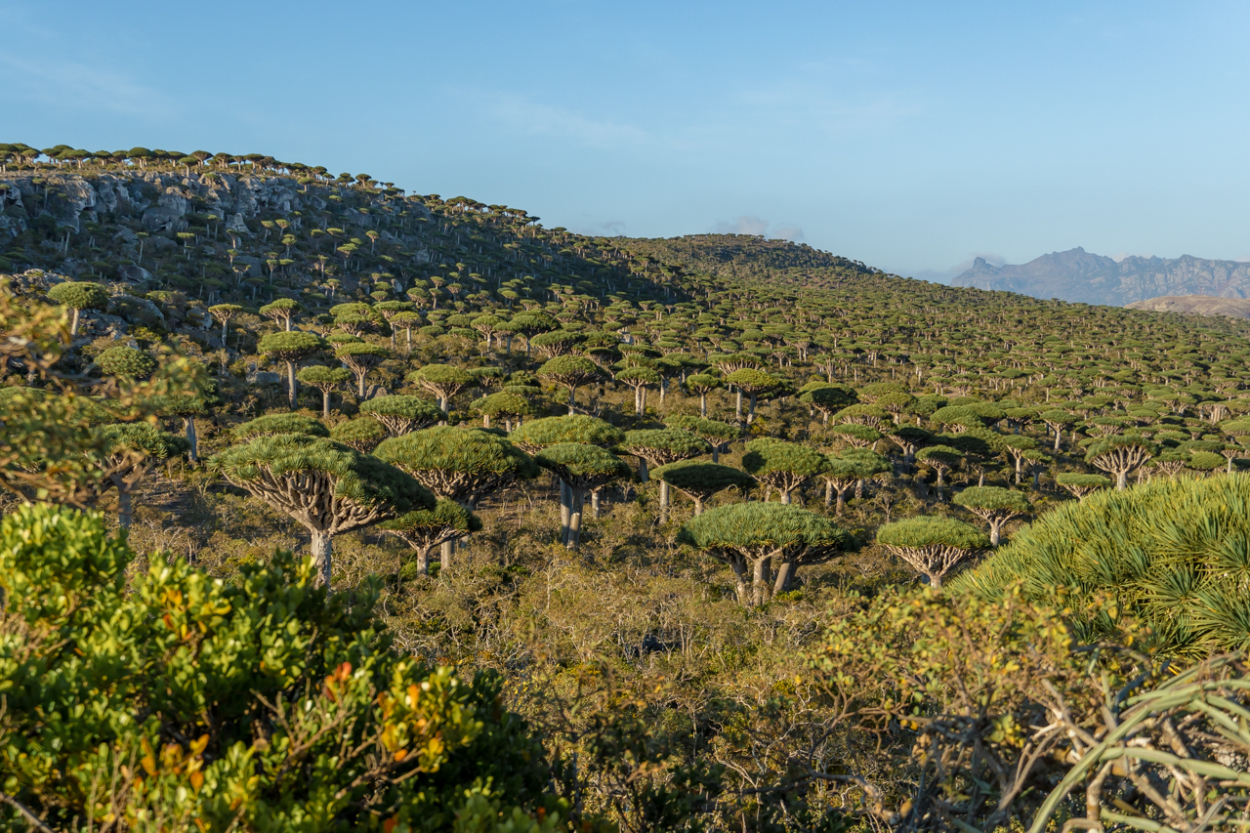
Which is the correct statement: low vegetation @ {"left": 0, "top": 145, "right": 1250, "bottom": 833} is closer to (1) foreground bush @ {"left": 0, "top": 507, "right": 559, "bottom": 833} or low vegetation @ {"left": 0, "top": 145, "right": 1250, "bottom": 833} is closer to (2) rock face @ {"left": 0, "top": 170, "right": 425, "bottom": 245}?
(1) foreground bush @ {"left": 0, "top": 507, "right": 559, "bottom": 833}

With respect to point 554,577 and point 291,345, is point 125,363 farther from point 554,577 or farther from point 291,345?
point 554,577

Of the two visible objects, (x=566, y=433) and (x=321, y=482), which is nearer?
(x=321, y=482)

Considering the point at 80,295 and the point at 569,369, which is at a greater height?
the point at 80,295

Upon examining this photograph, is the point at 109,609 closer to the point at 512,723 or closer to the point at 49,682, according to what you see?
the point at 49,682

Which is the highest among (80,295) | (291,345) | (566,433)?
(80,295)

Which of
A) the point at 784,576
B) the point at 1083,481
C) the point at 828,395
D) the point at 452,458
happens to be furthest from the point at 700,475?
the point at 1083,481

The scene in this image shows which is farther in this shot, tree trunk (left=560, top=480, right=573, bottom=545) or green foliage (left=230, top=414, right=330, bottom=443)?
tree trunk (left=560, top=480, right=573, bottom=545)

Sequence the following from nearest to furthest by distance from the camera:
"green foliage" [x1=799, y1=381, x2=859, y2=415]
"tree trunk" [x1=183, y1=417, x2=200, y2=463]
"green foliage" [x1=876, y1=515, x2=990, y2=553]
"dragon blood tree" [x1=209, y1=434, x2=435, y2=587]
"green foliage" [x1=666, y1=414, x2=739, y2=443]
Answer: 1. "dragon blood tree" [x1=209, y1=434, x2=435, y2=587]
2. "green foliage" [x1=876, y1=515, x2=990, y2=553]
3. "tree trunk" [x1=183, y1=417, x2=200, y2=463]
4. "green foliage" [x1=666, y1=414, x2=739, y2=443]
5. "green foliage" [x1=799, y1=381, x2=859, y2=415]

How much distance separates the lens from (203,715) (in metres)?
3.89

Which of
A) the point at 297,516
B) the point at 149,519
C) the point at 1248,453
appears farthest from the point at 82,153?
the point at 1248,453

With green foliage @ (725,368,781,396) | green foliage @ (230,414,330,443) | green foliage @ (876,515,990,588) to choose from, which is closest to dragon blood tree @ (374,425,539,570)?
green foliage @ (230,414,330,443)

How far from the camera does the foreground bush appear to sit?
319cm

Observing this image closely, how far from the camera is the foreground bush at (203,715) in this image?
10.5ft

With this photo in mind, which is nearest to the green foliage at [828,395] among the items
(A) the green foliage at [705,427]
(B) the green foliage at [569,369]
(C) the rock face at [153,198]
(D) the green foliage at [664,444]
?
(A) the green foliage at [705,427]
